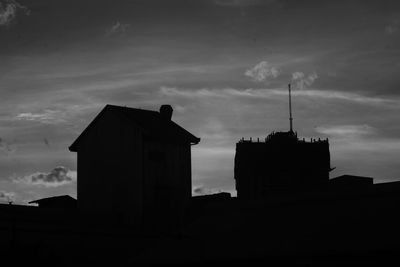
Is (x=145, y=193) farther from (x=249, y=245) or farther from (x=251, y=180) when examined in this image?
(x=251, y=180)

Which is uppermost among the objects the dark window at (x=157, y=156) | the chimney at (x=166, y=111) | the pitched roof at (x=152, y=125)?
the chimney at (x=166, y=111)

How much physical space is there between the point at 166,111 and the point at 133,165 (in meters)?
6.52

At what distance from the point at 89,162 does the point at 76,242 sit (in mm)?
10872

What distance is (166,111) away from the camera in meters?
53.5

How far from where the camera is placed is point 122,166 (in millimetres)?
49281

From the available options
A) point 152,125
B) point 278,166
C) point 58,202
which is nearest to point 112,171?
point 152,125

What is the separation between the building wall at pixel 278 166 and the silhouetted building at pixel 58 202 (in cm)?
1923

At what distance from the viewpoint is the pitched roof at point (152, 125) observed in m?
49.5

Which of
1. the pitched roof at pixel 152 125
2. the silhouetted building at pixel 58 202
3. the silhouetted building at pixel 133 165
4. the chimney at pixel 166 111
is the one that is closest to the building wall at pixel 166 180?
the silhouetted building at pixel 133 165

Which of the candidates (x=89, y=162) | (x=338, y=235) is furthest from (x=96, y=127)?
(x=338, y=235)

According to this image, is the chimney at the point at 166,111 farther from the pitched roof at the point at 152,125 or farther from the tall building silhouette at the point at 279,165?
the tall building silhouette at the point at 279,165

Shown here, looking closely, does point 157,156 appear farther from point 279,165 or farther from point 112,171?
point 279,165

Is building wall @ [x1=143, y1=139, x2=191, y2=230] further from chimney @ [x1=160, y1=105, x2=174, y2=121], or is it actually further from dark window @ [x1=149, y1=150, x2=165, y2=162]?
chimney @ [x1=160, y1=105, x2=174, y2=121]

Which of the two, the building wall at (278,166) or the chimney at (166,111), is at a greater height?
the chimney at (166,111)
